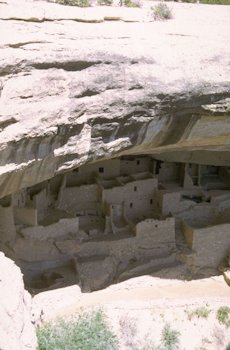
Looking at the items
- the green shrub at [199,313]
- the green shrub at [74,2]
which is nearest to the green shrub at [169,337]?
the green shrub at [199,313]

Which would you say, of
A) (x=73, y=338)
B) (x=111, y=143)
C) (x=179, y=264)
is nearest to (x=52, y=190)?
(x=179, y=264)

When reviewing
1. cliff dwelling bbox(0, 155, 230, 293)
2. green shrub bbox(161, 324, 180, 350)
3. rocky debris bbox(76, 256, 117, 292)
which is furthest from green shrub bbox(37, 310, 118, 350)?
rocky debris bbox(76, 256, 117, 292)

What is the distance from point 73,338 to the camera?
260 inches

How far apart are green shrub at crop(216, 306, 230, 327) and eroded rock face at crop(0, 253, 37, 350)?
351cm

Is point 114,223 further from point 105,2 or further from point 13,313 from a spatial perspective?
point 13,313

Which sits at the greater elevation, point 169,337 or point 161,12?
point 161,12

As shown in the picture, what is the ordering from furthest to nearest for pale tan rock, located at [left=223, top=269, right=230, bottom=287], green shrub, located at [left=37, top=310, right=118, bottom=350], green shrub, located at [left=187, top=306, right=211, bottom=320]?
pale tan rock, located at [left=223, top=269, right=230, bottom=287], green shrub, located at [left=187, top=306, right=211, bottom=320], green shrub, located at [left=37, top=310, right=118, bottom=350]

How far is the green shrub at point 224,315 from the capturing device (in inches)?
312

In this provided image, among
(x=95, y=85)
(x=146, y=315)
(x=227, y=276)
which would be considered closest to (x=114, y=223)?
(x=227, y=276)

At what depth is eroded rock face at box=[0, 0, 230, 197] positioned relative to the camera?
6012mm

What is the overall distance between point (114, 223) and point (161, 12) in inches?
206

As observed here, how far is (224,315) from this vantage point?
799 centimetres

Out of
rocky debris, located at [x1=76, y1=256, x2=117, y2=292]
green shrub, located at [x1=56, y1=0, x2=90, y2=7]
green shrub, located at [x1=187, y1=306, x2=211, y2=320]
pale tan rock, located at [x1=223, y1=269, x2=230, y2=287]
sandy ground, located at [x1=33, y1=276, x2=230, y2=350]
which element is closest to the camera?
green shrub, located at [x1=56, y1=0, x2=90, y2=7]

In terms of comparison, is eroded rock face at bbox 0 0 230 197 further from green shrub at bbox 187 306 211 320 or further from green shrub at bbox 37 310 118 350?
green shrub at bbox 187 306 211 320
